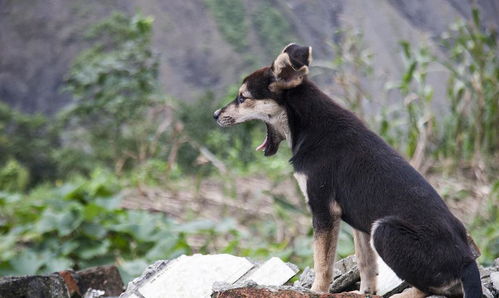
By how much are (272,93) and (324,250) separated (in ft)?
3.17

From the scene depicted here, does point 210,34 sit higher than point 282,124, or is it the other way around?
point 282,124

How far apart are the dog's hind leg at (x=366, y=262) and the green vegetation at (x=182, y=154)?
2.72 meters

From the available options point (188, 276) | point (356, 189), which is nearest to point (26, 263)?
point (188, 276)

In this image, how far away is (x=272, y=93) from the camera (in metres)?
3.94

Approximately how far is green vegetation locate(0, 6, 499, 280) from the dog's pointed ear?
10.4 feet

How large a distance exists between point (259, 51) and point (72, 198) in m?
4.82

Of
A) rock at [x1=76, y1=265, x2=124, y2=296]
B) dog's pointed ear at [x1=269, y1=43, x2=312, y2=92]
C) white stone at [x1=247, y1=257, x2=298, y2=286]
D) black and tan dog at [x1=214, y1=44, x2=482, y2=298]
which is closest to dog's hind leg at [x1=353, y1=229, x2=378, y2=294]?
black and tan dog at [x1=214, y1=44, x2=482, y2=298]

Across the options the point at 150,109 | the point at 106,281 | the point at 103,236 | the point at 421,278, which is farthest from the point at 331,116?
the point at 150,109

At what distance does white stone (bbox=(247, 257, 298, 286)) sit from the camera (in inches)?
158

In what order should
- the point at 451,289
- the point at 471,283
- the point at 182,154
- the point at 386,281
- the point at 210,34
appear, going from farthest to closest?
→ the point at 210,34
the point at 182,154
the point at 386,281
the point at 451,289
the point at 471,283

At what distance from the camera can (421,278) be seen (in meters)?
3.34

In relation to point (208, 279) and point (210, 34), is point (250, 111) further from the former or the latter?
point (210, 34)

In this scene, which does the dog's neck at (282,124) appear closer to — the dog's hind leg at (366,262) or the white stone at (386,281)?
the dog's hind leg at (366,262)

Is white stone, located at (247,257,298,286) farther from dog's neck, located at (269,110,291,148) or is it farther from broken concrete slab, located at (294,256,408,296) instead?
dog's neck, located at (269,110,291,148)
